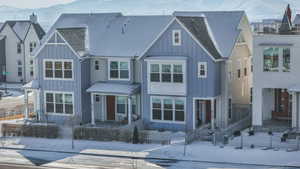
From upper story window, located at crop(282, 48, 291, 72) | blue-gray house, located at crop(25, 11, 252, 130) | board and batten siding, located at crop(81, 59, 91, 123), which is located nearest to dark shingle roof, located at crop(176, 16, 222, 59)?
blue-gray house, located at crop(25, 11, 252, 130)

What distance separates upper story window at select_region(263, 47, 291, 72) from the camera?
38.6m

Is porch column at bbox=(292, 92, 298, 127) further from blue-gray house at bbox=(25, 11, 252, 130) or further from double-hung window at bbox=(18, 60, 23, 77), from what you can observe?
double-hung window at bbox=(18, 60, 23, 77)

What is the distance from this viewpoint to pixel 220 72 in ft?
133

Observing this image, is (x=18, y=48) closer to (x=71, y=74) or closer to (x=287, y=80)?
(x=71, y=74)

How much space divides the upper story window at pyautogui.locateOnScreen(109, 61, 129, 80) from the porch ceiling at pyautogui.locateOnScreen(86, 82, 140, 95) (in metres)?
0.60

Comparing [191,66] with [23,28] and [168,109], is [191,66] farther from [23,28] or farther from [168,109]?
[23,28]

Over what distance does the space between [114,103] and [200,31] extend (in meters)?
8.85

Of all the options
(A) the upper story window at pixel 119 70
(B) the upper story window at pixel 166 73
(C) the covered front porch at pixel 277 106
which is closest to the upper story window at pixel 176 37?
(B) the upper story window at pixel 166 73

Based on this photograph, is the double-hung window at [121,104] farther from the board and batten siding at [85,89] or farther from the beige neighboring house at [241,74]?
the beige neighboring house at [241,74]

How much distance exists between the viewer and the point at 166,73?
133 ft

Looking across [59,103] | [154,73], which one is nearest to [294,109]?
[154,73]

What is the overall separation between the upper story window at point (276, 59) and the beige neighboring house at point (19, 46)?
39515 mm

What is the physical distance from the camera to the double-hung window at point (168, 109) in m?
40.6

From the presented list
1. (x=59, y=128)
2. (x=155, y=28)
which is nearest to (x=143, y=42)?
(x=155, y=28)
